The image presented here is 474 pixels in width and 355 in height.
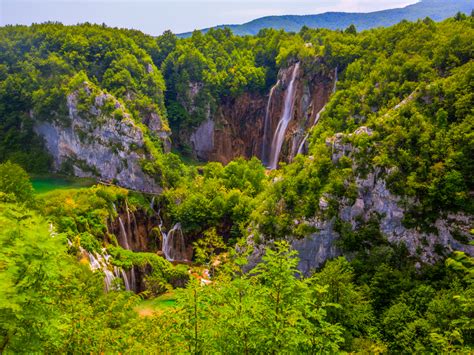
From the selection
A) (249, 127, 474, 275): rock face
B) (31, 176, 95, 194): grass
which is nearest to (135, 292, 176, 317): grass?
(249, 127, 474, 275): rock face

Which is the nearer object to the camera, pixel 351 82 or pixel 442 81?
pixel 442 81

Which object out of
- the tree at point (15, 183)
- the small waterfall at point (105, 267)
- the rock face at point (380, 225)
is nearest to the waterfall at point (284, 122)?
the rock face at point (380, 225)

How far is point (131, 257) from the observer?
104ft

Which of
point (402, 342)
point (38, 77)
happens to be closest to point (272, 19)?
point (38, 77)

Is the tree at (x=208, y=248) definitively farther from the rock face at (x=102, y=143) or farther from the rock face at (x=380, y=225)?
the rock face at (x=102, y=143)

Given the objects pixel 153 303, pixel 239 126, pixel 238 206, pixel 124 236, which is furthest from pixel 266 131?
pixel 153 303

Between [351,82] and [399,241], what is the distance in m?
23.9

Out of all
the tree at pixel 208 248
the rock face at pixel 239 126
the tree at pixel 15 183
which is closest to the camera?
the tree at pixel 208 248

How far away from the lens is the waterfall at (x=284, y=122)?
5609 centimetres

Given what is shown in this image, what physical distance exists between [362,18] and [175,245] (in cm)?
16806

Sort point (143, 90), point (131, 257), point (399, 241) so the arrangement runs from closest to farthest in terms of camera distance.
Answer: point (399, 241) < point (131, 257) < point (143, 90)

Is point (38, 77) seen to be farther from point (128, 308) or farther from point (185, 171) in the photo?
point (128, 308)

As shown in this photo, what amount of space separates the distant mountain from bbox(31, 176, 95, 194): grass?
4977 inches

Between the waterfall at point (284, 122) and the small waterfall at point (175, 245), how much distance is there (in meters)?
20.9
